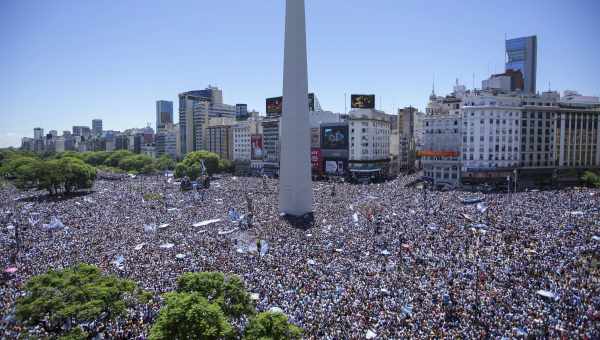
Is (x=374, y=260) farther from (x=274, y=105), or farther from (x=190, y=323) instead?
(x=274, y=105)

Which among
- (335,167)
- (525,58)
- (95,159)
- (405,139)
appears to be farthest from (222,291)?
(95,159)

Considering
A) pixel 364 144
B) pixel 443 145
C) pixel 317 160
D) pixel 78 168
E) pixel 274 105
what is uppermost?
pixel 274 105

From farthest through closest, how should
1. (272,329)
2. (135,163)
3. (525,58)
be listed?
(135,163), (525,58), (272,329)

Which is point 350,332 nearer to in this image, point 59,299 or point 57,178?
point 59,299

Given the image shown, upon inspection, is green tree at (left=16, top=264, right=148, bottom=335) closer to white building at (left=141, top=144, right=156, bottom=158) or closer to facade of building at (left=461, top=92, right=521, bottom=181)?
facade of building at (left=461, top=92, right=521, bottom=181)

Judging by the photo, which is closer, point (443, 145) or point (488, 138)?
point (488, 138)

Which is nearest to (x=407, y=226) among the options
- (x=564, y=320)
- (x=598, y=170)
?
(x=564, y=320)

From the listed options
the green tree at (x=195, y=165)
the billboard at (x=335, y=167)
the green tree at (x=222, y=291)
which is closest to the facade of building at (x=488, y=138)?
the billboard at (x=335, y=167)
